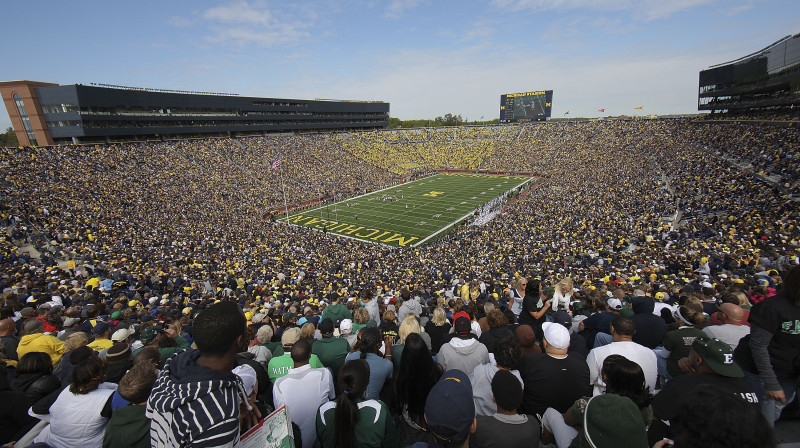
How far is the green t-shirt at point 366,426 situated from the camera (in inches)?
116

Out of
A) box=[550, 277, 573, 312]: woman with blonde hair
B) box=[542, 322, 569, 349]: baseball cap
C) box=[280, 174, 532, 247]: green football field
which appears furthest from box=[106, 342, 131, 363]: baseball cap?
box=[280, 174, 532, 247]: green football field

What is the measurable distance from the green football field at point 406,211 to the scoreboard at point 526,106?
29405 mm

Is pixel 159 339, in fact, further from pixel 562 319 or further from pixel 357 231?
pixel 357 231

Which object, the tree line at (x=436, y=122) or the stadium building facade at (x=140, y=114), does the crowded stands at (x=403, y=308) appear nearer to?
the stadium building facade at (x=140, y=114)

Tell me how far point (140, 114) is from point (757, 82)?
8178 cm

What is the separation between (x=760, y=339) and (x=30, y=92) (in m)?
64.4

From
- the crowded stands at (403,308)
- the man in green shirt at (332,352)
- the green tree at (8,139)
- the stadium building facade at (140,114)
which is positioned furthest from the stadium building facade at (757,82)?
the green tree at (8,139)

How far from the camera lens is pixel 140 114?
52312mm

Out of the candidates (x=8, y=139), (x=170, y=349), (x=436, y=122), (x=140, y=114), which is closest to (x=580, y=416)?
(x=170, y=349)

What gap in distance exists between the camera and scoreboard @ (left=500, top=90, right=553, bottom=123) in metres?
78.1

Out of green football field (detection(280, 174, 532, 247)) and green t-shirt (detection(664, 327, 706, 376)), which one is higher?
green t-shirt (detection(664, 327, 706, 376))

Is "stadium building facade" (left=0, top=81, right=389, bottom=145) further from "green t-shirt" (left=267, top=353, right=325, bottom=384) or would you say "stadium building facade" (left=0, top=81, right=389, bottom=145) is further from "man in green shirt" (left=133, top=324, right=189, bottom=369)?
"green t-shirt" (left=267, top=353, right=325, bottom=384)

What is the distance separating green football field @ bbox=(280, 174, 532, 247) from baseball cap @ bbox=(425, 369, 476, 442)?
27.3m

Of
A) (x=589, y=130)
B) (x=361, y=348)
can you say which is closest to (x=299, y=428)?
(x=361, y=348)
